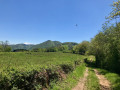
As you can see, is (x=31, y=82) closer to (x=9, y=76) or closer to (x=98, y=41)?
(x=9, y=76)

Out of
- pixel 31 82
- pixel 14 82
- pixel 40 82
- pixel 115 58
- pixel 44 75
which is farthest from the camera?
pixel 115 58

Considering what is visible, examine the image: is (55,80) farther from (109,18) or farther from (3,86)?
(109,18)

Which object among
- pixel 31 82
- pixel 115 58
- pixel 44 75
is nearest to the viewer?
pixel 31 82

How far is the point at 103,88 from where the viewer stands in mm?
7652

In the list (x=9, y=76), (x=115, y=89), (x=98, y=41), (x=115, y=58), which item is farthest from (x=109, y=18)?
(x=98, y=41)

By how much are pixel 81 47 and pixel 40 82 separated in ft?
149

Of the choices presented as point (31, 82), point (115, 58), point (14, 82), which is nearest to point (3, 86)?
point (14, 82)

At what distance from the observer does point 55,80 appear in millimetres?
7496

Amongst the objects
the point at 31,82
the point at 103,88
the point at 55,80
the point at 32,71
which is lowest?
the point at 103,88

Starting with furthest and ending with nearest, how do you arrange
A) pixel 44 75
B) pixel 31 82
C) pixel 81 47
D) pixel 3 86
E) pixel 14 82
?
pixel 81 47 → pixel 44 75 → pixel 31 82 → pixel 14 82 → pixel 3 86

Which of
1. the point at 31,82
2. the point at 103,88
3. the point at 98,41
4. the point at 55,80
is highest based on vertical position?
the point at 98,41

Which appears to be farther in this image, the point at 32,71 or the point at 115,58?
the point at 115,58

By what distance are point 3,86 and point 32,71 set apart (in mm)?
1670

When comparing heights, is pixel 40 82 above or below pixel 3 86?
below
